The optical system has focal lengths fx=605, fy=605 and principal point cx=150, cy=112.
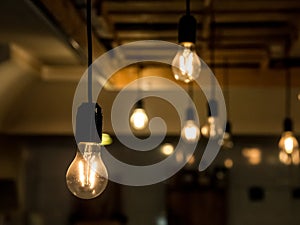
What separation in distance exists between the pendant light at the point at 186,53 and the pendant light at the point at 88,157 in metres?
0.43

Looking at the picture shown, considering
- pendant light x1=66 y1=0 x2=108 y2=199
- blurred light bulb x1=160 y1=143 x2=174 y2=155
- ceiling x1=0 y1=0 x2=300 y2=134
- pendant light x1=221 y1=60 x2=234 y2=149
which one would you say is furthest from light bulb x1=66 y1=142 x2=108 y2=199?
blurred light bulb x1=160 y1=143 x2=174 y2=155

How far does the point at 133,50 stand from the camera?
5438 millimetres

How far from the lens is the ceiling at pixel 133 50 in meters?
3.77

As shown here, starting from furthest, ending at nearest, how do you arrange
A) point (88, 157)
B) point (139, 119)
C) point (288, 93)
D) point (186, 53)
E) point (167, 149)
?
point (167, 149), point (288, 93), point (139, 119), point (186, 53), point (88, 157)

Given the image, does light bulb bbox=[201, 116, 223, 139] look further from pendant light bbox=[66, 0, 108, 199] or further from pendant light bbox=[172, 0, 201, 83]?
pendant light bbox=[66, 0, 108, 199]

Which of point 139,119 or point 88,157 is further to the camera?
point 139,119

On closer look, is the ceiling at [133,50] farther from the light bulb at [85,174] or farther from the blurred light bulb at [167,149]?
the light bulb at [85,174]

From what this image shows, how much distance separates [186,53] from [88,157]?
65cm

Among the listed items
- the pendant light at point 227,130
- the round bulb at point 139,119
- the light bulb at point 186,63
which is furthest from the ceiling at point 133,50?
the light bulb at point 186,63

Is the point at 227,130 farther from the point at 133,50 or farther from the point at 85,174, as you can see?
the point at 85,174

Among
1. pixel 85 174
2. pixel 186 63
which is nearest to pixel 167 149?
pixel 186 63

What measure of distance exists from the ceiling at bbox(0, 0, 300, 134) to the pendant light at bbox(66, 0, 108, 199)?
1.12 metres

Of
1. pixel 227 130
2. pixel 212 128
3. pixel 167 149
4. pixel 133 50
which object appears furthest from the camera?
pixel 167 149

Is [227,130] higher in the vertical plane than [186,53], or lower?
lower
